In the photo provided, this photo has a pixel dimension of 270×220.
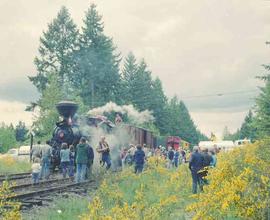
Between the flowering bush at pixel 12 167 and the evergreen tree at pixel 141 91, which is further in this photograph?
the evergreen tree at pixel 141 91

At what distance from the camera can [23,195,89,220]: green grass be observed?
1145 cm

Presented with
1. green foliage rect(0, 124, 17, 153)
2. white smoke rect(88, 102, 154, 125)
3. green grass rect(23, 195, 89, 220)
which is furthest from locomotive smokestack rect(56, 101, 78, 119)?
green foliage rect(0, 124, 17, 153)

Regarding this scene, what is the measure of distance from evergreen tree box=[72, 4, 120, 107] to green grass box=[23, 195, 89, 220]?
188 ft

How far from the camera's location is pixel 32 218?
36.8ft

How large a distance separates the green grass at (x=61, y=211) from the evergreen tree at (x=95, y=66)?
188 ft

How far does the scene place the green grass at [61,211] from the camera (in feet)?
37.6

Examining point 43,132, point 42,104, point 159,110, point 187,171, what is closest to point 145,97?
point 159,110

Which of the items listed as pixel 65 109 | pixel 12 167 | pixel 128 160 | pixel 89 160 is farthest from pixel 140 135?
pixel 89 160

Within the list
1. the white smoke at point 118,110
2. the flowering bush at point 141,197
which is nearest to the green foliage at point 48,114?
the white smoke at point 118,110

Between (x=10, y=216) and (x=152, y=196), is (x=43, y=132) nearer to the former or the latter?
(x=152, y=196)

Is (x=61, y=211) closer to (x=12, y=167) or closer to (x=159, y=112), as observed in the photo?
Answer: (x=12, y=167)

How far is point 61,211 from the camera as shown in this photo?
1236cm

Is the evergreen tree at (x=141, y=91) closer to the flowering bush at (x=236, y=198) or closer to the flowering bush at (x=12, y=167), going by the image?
the flowering bush at (x=12, y=167)

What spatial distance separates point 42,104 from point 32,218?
37088 mm
